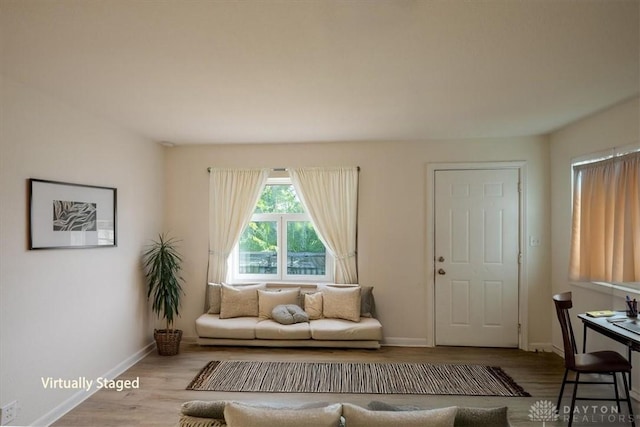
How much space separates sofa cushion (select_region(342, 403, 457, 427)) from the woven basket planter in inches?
123

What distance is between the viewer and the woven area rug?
9.61 ft

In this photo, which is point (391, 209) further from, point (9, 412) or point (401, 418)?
point (9, 412)

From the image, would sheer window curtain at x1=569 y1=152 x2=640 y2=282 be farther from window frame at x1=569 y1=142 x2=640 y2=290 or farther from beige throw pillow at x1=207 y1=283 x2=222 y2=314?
beige throw pillow at x1=207 y1=283 x2=222 y2=314

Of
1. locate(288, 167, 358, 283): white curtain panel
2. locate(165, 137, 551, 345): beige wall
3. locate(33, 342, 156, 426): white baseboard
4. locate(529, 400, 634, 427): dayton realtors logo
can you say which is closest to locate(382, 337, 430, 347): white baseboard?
locate(165, 137, 551, 345): beige wall

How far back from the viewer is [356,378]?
10.2 feet

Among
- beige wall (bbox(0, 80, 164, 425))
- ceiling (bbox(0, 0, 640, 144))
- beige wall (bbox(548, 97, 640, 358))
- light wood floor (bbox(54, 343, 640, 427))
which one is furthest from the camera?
beige wall (bbox(548, 97, 640, 358))

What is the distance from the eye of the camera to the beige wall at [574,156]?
2797 mm

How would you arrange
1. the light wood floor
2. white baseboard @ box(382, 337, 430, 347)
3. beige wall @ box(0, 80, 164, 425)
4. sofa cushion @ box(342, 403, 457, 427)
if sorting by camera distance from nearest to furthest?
sofa cushion @ box(342, 403, 457, 427) → beige wall @ box(0, 80, 164, 425) → the light wood floor → white baseboard @ box(382, 337, 430, 347)

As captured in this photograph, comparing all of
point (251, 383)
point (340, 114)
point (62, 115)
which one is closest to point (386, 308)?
point (251, 383)

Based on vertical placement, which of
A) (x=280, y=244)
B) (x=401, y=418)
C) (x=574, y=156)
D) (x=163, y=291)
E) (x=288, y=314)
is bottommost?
(x=288, y=314)

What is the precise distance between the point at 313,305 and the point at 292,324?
36cm

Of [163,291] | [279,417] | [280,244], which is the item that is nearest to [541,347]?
[280,244]

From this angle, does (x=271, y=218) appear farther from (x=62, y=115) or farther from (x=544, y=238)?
(x=544, y=238)

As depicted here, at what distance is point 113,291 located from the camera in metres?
3.30
